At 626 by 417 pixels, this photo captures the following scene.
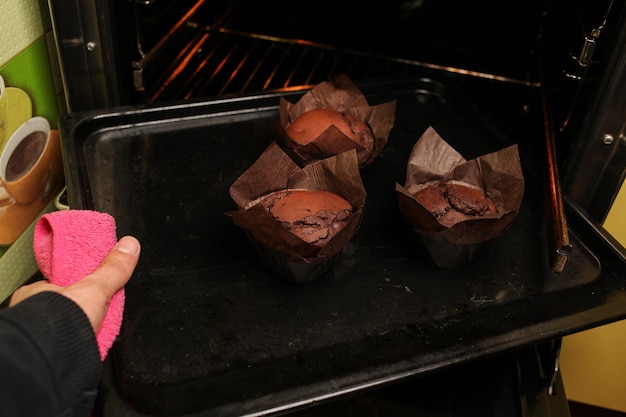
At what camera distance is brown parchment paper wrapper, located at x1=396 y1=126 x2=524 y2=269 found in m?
1.14

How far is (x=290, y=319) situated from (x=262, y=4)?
1.22 meters

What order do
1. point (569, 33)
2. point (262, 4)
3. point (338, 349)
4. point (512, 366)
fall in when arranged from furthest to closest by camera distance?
1. point (262, 4)
2. point (569, 33)
3. point (512, 366)
4. point (338, 349)

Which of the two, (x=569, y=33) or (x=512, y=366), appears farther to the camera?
(x=569, y=33)

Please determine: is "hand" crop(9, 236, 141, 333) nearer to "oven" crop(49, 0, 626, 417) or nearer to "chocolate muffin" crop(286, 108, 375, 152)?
"oven" crop(49, 0, 626, 417)

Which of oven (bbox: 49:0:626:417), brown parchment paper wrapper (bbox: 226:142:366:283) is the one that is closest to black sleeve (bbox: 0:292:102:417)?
oven (bbox: 49:0:626:417)

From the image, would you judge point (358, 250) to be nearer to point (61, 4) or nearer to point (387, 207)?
point (387, 207)

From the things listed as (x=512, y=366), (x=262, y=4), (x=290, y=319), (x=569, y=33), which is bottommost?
(x=512, y=366)

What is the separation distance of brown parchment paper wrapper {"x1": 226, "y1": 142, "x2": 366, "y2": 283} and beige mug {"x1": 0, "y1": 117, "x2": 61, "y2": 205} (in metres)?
0.46

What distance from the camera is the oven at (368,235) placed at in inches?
40.4

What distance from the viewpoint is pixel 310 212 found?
3.73ft

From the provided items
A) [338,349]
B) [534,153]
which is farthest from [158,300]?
[534,153]

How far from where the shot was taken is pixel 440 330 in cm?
110

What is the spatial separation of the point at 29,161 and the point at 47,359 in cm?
76

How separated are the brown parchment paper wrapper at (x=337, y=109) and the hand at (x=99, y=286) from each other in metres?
0.49
